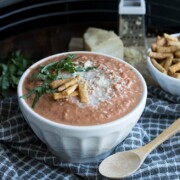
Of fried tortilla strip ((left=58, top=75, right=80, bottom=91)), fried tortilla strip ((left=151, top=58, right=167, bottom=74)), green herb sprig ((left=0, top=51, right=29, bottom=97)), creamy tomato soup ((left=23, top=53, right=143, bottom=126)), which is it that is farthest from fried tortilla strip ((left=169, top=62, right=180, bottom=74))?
green herb sprig ((left=0, top=51, right=29, bottom=97))

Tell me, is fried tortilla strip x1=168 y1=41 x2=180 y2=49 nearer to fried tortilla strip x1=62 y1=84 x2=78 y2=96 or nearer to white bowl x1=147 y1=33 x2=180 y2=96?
white bowl x1=147 y1=33 x2=180 y2=96

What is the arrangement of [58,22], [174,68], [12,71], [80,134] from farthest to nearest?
[58,22] < [12,71] < [174,68] < [80,134]

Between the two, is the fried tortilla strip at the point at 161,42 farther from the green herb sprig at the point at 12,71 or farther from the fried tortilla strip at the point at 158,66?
the green herb sprig at the point at 12,71

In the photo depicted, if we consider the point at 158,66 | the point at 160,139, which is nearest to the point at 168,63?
the point at 158,66

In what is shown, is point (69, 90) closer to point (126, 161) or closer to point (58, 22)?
point (126, 161)

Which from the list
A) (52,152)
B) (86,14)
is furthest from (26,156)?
(86,14)

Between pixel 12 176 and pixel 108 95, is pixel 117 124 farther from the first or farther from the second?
pixel 12 176
